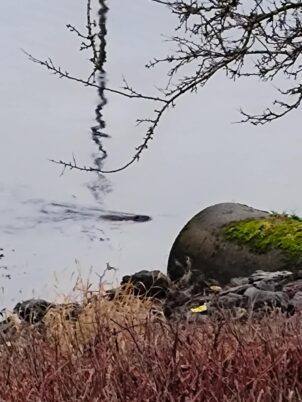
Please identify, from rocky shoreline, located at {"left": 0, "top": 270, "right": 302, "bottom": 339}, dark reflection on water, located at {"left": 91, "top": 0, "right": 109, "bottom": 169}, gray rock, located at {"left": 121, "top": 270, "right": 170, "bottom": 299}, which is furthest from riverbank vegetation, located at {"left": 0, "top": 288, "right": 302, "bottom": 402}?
dark reflection on water, located at {"left": 91, "top": 0, "right": 109, "bottom": 169}

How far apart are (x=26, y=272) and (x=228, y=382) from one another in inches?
149

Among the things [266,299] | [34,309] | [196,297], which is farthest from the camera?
[34,309]

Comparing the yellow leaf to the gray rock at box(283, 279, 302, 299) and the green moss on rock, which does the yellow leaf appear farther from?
the green moss on rock

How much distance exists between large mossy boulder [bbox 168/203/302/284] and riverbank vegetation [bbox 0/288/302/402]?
7.54 feet

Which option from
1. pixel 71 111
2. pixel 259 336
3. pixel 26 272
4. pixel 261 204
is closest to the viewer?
pixel 259 336

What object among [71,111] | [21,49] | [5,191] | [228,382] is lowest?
[228,382]

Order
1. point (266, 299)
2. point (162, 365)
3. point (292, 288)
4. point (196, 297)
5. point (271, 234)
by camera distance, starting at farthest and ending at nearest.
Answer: point (271, 234), point (196, 297), point (292, 288), point (266, 299), point (162, 365)

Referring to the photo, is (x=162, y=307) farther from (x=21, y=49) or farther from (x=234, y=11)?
(x=21, y=49)

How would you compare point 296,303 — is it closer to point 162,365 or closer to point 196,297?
point 196,297

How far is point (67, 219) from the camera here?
6.59m

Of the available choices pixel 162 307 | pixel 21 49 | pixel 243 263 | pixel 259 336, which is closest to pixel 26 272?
pixel 243 263

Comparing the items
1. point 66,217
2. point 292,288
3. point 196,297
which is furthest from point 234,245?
point 66,217

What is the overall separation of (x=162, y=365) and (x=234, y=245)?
2935 mm

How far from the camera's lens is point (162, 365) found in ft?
6.95
